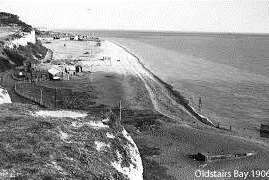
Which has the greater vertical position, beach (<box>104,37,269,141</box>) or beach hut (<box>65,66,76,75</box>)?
beach hut (<box>65,66,76,75</box>)

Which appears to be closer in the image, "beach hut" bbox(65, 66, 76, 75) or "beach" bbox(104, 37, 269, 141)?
"beach" bbox(104, 37, 269, 141)

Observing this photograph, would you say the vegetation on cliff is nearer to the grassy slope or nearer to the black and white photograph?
the black and white photograph

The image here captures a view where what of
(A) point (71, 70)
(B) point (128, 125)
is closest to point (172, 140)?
(B) point (128, 125)

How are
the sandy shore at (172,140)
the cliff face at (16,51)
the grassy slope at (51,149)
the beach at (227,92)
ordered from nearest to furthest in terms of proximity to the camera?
the grassy slope at (51,149)
the sandy shore at (172,140)
the beach at (227,92)
the cliff face at (16,51)

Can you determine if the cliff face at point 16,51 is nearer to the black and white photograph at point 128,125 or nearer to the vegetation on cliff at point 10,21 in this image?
the black and white photograph at point 128,125

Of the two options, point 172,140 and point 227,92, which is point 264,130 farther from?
point 227,92

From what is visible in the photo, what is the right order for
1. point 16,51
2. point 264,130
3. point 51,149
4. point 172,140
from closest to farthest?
point 51,149 < point 172,140 < point 264,130 < point 16,51

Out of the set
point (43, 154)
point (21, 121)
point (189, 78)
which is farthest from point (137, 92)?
point (43, 154)

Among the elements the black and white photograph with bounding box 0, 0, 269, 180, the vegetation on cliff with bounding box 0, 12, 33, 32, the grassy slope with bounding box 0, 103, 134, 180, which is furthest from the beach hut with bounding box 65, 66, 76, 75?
the vegetation on cliff with bounding box 0, 12, 33, 32

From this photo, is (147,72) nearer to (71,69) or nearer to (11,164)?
(71,69)

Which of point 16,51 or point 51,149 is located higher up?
point 16,51

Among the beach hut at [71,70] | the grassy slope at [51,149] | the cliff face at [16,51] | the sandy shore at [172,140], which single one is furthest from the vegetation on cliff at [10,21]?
the grassy slope at [51,149]
